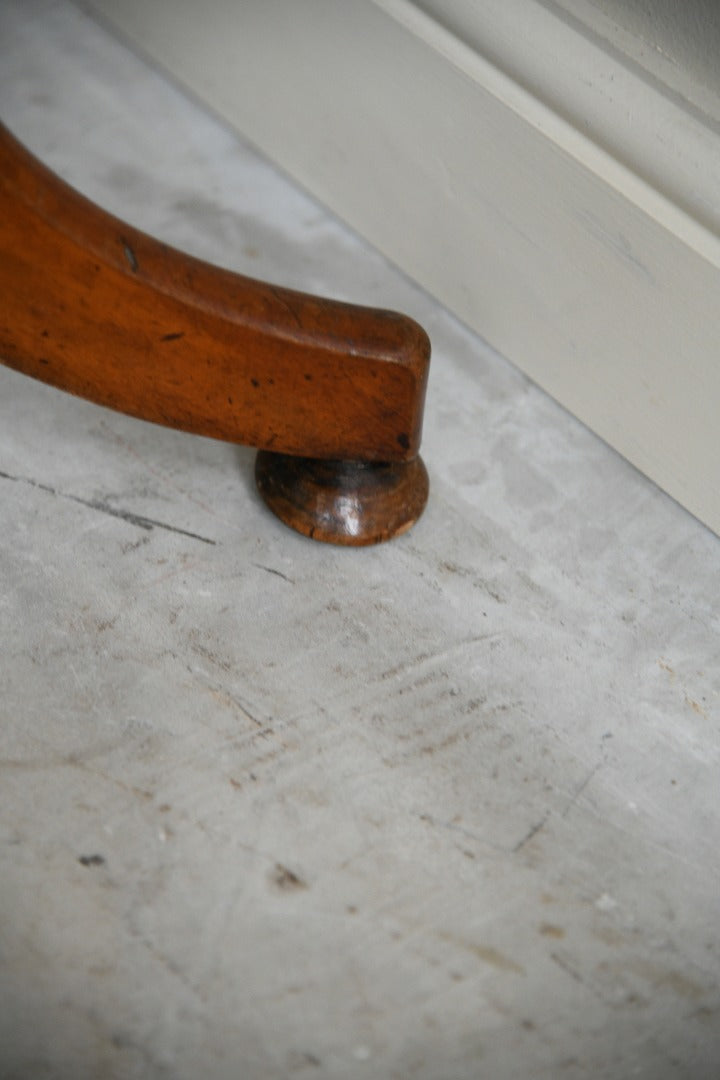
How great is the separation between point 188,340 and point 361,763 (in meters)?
0.27

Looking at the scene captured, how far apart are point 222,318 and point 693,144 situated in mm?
373

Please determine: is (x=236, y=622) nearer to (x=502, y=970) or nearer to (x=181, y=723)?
(x=181, y=723)

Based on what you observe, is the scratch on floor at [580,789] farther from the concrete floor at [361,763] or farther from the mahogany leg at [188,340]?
the mahogany leg at [188,340]

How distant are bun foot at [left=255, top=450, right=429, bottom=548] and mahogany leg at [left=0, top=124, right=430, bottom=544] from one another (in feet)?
0.09

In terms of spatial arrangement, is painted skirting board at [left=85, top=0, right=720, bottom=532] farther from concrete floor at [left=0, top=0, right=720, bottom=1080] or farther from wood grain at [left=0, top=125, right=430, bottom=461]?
wood grain at [left=0, top=125, right=430, bottom=461]

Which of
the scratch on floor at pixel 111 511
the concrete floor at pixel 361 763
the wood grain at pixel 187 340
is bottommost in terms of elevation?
the scratch on floor at pixel 111 511

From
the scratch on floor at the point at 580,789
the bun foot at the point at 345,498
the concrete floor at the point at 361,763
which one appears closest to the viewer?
the concrete floor at the point at 361,763

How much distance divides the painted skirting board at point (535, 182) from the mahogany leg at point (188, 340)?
22cm

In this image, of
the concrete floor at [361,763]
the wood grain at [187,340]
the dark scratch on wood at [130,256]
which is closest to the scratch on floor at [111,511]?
the concrete floor at [361,763]

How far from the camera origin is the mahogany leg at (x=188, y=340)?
689 mm

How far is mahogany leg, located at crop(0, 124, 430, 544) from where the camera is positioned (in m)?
0.69

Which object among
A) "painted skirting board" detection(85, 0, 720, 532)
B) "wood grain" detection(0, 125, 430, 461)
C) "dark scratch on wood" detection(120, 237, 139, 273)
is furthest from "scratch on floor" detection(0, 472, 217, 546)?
"painted skirting board" detection(85, 0, 720, 532)

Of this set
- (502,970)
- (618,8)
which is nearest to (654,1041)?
(502,970)

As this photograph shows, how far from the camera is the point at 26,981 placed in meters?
0.59
